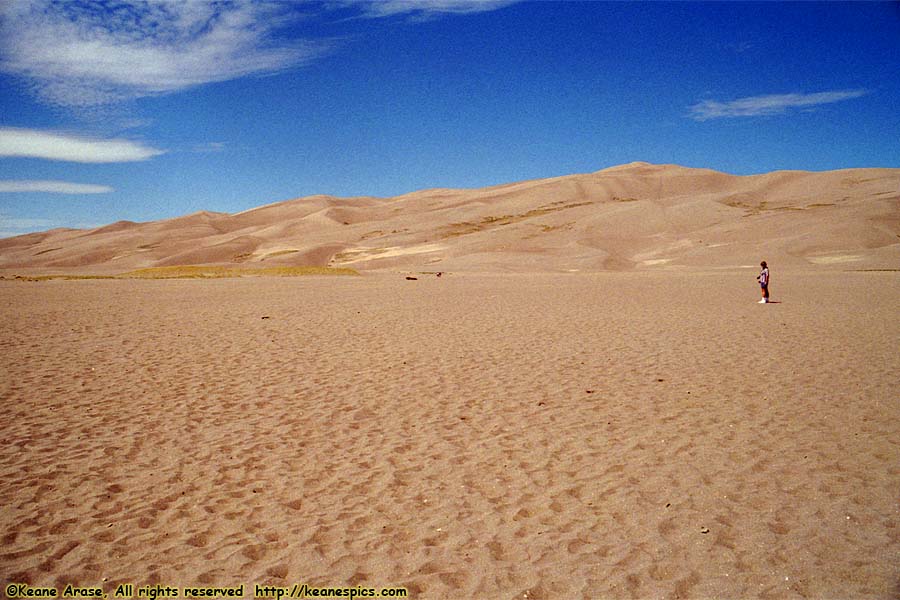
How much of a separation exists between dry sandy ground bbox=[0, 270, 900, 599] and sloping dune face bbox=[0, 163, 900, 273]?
117ft

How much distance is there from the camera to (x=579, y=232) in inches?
2451

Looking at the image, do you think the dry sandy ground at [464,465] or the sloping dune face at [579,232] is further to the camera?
the sloping dune face at [579,232]

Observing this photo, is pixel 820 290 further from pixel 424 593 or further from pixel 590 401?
pixel 424 593

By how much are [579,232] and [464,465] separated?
193 feet

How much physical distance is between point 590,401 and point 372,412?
10.1 ft

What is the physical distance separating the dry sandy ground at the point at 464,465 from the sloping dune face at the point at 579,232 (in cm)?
3563

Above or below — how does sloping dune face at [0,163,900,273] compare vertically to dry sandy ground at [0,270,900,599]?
above

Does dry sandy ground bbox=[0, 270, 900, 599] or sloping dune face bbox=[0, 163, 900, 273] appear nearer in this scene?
dry sandy ground bbox=[0, 270, 900, 599]

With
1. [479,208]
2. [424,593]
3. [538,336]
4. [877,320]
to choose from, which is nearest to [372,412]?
[424,593]

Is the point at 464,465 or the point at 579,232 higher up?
the point at 579,232

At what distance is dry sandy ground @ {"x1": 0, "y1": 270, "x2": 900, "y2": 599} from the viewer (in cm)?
412

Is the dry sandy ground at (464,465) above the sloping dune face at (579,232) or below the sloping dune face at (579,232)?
below

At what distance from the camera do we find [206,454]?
617 centimetres

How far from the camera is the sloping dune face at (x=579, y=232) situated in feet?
156
